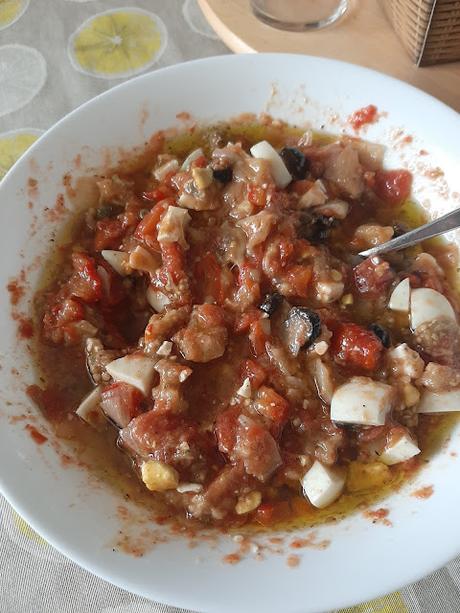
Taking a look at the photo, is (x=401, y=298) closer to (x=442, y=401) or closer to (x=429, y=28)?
(x=442, y=401)

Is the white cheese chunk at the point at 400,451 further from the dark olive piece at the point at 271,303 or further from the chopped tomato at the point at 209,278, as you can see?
the chopped tomato at the point at 209,278

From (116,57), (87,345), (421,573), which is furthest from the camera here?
(116,57)

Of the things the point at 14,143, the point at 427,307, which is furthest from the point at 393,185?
the point at 14,143

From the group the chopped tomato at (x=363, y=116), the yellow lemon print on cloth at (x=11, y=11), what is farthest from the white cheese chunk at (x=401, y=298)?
the yellow lemon print on cloth at (x=11, y=11)

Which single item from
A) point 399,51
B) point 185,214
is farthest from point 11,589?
point 399,51

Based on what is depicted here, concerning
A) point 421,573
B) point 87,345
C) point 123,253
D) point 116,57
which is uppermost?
point 116,57

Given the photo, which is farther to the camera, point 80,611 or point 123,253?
point 123,253

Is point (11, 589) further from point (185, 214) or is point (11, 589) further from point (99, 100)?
point (99, 100)

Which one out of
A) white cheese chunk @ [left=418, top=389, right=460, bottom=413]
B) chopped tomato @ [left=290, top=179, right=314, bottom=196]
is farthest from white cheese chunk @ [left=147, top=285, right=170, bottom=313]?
white cheese chunk @ [left=418, top=389, right=460, bottom=413]
